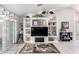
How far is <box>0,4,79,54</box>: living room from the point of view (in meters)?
2.25

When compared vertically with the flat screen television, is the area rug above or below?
below

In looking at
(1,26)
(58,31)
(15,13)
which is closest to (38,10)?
(15,13)

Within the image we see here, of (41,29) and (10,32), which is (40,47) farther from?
(10,32)

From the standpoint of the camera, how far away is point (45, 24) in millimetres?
2270

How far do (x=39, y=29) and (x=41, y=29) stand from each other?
0.16 ft

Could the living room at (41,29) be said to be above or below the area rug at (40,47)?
above

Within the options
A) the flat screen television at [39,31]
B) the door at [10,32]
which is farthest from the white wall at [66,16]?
the door at [10,32]

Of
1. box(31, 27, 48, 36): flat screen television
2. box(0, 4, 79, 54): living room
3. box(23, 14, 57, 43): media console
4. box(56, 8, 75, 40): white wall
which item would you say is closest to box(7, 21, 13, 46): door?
box(0, 4, 79, 54): living room

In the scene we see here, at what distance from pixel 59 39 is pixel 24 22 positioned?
800 millimetres

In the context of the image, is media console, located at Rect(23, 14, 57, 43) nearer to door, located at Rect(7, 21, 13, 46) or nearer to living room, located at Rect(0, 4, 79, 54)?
living room, located at Rect(0, 4, 79, 54)

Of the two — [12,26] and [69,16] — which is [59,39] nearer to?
[69,16]

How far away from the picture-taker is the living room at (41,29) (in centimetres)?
225

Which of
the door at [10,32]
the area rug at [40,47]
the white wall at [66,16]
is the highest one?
the white wall at [66,16]

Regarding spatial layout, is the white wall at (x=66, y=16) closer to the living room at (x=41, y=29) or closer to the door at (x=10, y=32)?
the living room at (x=41, y=29)
